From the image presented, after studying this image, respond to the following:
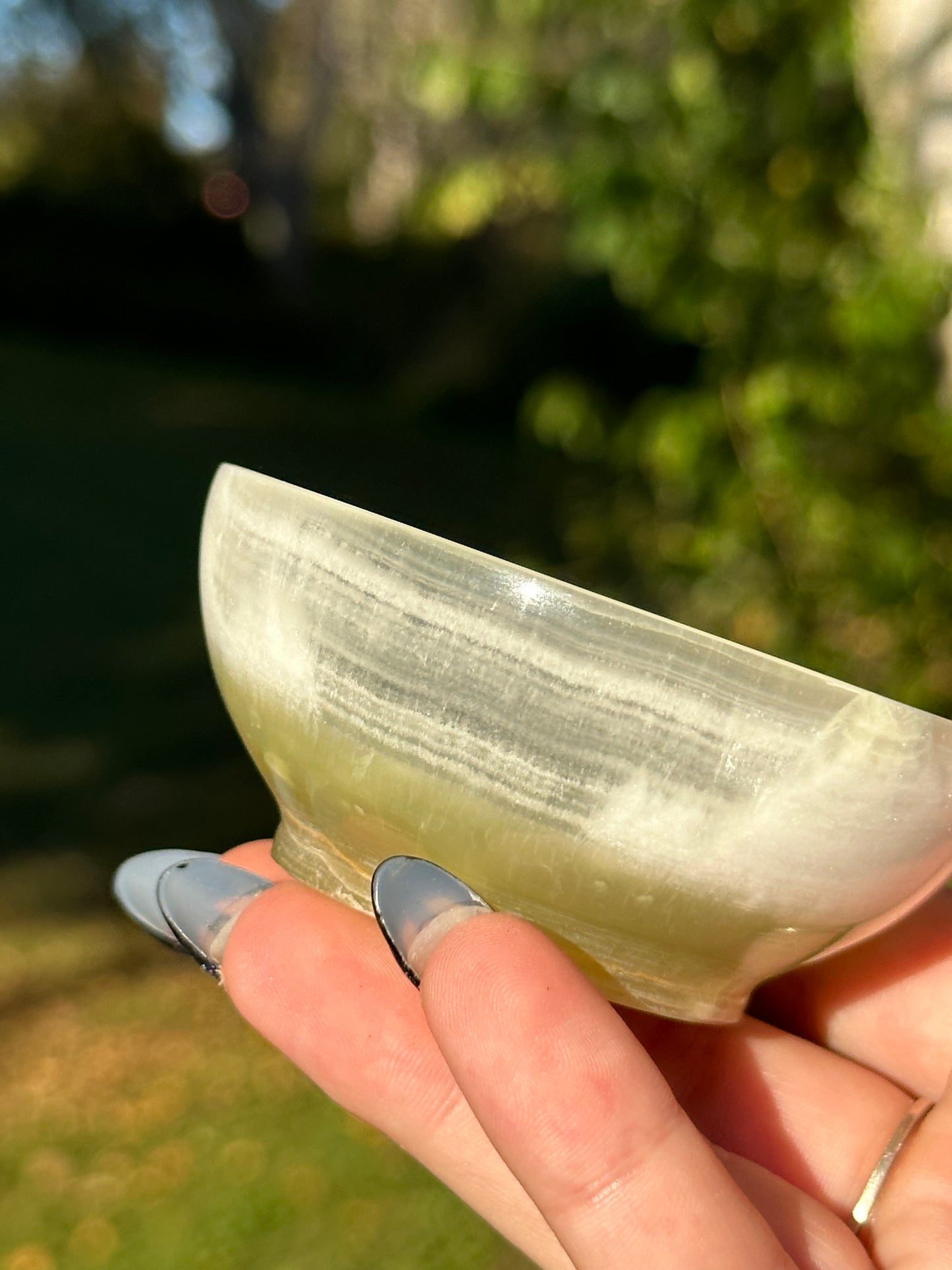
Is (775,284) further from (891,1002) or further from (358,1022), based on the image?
(358,1022)

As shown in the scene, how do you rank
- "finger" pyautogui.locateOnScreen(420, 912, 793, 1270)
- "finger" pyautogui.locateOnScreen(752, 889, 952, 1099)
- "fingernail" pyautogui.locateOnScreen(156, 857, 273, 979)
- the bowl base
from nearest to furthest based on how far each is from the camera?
"finger" pyautogui.locateOnScreen(420, 912, 793, 1270)
the bowl base
"fingernail" pyautogui.locateOnScreen(156, 857, 273, 979)
"finger" pyautogui.locateOnScreen(752, 889, 952, 1099)

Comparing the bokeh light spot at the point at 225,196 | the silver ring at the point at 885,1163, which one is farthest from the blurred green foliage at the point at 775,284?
the bokeh light spot at the point at 225,196

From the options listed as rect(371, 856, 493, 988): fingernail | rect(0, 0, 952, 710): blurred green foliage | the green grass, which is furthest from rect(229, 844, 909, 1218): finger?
the green grass

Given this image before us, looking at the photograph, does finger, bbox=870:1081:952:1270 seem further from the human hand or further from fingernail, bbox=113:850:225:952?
fingernail, bbox=113:850:225:952

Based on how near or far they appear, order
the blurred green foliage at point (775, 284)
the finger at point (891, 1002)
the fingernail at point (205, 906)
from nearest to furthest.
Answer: the fingernail at point (205, 906)
the finger at point (891, 1002)
the blurred green foliage at point (775, 284)

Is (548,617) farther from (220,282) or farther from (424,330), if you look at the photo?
(220,282)

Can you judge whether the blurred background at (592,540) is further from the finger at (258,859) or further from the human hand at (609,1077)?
the finger at (258,859)
